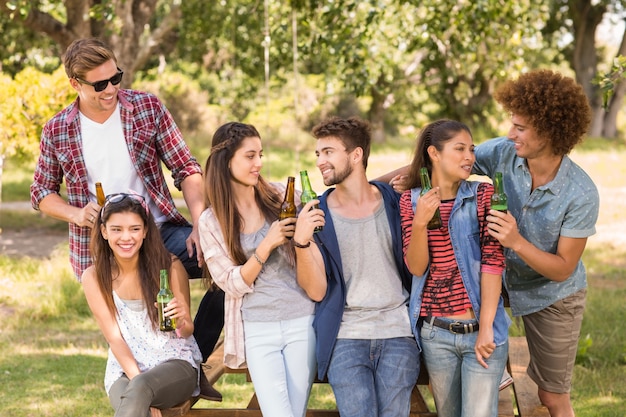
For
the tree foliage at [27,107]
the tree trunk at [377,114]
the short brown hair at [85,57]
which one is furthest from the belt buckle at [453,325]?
the tree trunk at [377,114]

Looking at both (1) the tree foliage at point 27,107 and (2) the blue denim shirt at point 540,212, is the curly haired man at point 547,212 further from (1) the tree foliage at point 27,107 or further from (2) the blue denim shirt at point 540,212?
(1) the tree foliage at point 27,107

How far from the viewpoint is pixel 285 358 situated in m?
3.99

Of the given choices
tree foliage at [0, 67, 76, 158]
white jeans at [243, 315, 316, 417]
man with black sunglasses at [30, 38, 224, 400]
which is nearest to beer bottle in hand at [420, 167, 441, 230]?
white jeans at [243, 315, 316, 417]

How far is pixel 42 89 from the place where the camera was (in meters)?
10.5

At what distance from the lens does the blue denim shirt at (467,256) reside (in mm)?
3834

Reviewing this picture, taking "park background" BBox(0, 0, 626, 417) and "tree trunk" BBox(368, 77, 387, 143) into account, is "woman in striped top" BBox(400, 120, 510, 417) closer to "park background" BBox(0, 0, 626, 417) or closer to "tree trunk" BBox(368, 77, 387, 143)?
"park background" BBox(0, 0, 626, 417)

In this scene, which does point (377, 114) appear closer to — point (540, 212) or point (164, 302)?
point (540, 212)

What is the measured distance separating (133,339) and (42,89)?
281 inches

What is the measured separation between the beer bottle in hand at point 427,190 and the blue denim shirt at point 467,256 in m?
0.06

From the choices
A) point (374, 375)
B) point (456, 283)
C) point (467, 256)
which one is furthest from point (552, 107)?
point (374, 375)

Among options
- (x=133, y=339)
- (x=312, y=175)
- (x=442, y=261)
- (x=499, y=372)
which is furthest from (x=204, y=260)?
(x=312, y=175)

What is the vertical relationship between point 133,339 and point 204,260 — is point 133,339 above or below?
below

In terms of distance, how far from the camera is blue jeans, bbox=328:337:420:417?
3.80 meters

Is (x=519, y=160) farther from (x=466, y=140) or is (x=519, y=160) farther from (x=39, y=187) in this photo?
(x=39, y=187)
